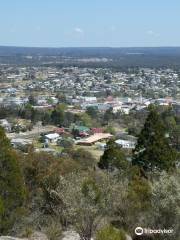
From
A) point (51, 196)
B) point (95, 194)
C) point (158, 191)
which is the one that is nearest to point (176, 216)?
point (158, 191)

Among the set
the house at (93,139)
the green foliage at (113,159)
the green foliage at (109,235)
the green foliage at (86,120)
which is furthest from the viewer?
the green foliage at (86,120)

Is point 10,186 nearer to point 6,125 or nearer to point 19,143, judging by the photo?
point 19,143

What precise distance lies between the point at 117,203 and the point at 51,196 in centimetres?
224

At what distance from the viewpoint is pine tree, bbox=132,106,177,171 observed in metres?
17.8

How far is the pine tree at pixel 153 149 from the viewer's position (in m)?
17.8

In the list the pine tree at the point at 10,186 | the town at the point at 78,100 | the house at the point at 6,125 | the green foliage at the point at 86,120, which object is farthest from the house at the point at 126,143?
the pine tree at the point at 10,186

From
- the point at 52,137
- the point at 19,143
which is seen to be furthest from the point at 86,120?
the point at 19,143

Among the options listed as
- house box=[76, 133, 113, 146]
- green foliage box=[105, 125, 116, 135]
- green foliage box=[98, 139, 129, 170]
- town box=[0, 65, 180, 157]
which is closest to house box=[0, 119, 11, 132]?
town box=[0, 65, 180, 157]

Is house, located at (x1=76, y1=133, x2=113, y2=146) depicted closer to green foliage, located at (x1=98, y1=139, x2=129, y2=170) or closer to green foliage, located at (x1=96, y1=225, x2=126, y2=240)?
green foliage, located at (x1=98, y1=139, x2=129, y2=170)

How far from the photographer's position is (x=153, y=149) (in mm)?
17953

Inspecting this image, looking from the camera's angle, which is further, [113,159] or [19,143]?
[19,143]

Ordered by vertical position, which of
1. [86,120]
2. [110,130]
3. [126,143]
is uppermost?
[126,143]

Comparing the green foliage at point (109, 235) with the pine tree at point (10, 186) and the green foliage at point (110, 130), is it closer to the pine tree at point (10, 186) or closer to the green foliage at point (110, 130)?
the pine tree at point (10, 186)

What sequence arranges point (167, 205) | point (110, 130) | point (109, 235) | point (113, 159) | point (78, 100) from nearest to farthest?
point (109, 235), point (167, 205), point (113, 159), point (110, 130), point (78, 100)
